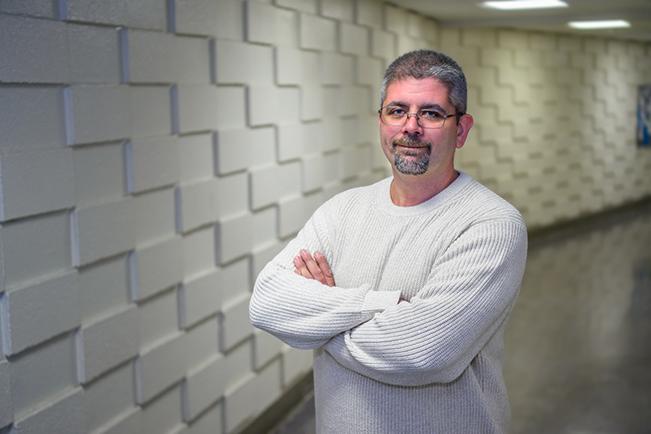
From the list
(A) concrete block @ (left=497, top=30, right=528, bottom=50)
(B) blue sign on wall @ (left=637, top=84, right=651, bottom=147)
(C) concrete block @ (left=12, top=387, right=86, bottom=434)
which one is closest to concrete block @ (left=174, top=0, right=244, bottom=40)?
(C) concrete block @ (left=12, top=387, right=86, bottom=434)

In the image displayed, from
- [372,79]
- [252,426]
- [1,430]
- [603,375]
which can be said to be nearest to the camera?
[1,430]

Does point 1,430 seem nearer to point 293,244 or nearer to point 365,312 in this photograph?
point 293,244

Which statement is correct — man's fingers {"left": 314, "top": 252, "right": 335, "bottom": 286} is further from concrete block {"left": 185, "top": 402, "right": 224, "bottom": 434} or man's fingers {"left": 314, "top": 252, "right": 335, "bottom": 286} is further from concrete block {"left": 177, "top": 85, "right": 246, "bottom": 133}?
concrete block {"left": 185, "top": 402, "right": 224, "bottom": 434}

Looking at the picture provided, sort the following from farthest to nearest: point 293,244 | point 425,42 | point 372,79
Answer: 1. point 425,42
2. point 372,79
3. point 293,244

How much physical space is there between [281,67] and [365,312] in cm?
235

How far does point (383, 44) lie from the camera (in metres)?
5.38

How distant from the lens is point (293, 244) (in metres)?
2.02

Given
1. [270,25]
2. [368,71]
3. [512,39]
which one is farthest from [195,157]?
[512,39]

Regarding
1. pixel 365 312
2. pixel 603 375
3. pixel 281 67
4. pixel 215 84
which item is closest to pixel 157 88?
pixel 215 84

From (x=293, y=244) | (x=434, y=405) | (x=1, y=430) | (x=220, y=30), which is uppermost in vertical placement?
(x=220, y=30)

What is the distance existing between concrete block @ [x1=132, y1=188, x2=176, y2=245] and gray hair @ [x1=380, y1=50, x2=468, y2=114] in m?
1.30

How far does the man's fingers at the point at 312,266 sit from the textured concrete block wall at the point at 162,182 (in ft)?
2.65

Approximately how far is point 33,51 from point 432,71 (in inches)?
43.7

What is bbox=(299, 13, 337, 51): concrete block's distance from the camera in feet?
13.6
